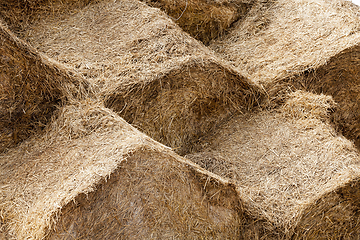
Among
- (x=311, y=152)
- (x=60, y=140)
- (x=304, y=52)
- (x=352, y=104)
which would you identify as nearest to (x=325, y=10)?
(x=304, y=52)

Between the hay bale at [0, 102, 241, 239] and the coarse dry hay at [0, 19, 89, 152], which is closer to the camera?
the hay bale at [0, 102, 241, 239]

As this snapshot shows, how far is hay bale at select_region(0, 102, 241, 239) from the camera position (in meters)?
4.14

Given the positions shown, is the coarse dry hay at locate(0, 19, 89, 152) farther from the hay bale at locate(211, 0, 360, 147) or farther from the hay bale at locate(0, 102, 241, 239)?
the hay bale at locate(211, 0, 360, 147)

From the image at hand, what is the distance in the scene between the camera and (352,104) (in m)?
→ 6.84

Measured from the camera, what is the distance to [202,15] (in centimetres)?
767

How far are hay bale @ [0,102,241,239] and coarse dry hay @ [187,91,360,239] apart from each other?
0.46 metres

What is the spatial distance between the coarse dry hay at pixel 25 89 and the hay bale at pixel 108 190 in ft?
1.00

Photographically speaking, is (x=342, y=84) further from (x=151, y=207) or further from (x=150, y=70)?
(x=151, y=207)

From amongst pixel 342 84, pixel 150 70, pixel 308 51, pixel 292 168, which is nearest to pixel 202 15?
pixel 308 51

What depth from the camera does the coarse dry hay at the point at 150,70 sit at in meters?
5.79

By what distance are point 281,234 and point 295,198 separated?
1.54ft

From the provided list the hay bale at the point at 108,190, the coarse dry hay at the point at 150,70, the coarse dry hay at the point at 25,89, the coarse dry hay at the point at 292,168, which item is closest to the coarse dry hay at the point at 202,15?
the coarse dry hay at the point at 150,70

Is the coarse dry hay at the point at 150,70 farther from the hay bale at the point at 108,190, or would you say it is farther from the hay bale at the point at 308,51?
the hay bale at the point at 108,190

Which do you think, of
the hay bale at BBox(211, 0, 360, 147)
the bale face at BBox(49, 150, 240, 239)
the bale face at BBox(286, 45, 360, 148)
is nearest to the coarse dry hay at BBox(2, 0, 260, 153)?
the hay bale at BBox(211, 0, 360, 147)
